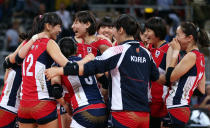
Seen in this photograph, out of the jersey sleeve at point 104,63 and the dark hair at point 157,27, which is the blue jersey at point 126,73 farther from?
the dark hair at point 157,27

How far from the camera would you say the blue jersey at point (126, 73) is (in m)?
4.38

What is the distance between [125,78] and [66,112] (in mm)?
1560

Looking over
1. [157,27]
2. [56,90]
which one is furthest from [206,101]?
[56,90]

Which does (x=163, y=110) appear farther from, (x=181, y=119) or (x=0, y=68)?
(x=0, y=68)

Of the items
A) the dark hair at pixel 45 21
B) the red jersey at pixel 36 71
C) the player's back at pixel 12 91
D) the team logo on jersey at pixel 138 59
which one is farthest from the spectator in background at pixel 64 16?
the team logo on jersey at pixel 138 59

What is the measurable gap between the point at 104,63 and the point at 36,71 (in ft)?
3.51

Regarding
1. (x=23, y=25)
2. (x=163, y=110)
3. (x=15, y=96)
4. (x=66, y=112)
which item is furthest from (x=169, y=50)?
(x=23, y=25)

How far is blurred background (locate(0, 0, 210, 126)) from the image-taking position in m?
13.7

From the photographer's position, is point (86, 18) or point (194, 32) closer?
point (194, 32)

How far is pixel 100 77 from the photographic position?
196 inches

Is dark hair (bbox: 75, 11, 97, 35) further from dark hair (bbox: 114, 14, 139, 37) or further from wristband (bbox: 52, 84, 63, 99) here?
wristband (bbox: 52, 84, 63, 99)

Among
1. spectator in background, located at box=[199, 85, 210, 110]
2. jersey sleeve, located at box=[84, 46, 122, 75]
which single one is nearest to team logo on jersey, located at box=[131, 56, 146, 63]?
jersey sleeve, located at box=[84, 46, 122, 75]

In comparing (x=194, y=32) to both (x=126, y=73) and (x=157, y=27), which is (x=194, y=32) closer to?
(x=157, y=27)

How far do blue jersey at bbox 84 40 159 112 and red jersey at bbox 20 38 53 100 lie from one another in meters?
0.89
